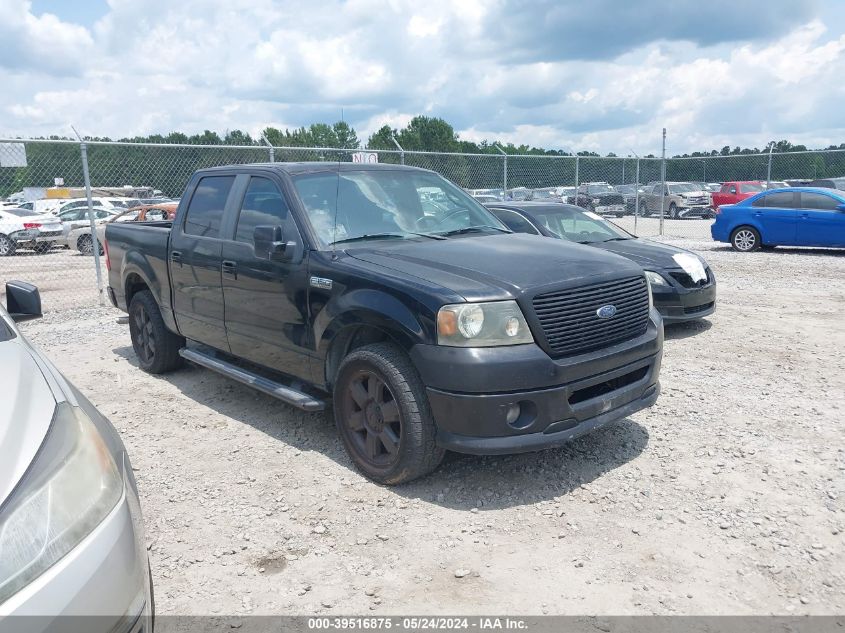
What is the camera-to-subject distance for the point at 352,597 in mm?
3045

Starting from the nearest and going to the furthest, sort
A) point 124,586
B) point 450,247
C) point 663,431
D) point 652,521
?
point 124,586, point 652,521, point 450,247, point 663,431

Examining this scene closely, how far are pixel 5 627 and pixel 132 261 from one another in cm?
530

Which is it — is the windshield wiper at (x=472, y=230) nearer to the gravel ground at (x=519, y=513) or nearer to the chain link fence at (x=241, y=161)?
the gravel ground at (x=519, y=513)

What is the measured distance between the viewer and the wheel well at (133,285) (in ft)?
21.6

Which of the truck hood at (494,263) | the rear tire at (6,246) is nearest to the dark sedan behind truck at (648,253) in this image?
the truck hood at (494,263)

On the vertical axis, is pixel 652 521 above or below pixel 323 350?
below

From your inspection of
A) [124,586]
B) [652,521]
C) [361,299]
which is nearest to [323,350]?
[361,299]

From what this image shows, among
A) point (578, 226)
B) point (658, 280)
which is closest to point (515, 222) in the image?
point (578, 226)

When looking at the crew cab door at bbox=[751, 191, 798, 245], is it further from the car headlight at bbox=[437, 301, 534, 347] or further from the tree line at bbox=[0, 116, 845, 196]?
the car headlight at bbox=[437, 301, 534, 347]

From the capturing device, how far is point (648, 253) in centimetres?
794

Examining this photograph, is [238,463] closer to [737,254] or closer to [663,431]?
[663,431]

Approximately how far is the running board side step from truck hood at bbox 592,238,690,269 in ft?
14.4

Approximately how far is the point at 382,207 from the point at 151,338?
3.06 m

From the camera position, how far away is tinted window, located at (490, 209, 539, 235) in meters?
8.07
